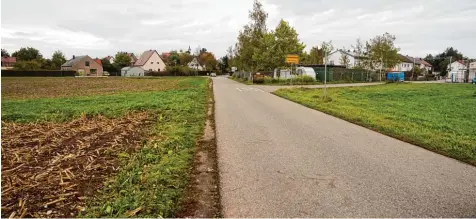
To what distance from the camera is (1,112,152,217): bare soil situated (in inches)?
154

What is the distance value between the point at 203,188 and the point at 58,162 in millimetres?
2626

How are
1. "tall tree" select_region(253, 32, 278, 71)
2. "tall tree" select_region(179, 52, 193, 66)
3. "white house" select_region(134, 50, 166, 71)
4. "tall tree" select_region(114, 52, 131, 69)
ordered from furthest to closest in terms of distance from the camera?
"tall tree" select_region(179, 52, 193, 66) → "tall tree" select_region(114, 52, 131, 69) → "white house" select_region(134, 50, 166, 71) → "tall tree" select_region(253, 32, 278, 71)

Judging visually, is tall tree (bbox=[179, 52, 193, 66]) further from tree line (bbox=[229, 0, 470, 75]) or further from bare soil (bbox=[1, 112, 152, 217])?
bare soil (bbox=[1, 112, 152, 217])

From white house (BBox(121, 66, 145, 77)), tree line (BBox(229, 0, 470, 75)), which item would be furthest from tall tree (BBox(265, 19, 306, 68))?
white house (BBox(121, 66, 145, 77))

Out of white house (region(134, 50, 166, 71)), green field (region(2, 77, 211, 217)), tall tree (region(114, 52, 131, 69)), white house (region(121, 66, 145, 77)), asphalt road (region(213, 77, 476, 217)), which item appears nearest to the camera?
green field (region(2, 77, 211, 217))

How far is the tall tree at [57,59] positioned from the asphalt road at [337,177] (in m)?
102

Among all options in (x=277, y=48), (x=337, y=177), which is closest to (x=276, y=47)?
(x=277, y=48)

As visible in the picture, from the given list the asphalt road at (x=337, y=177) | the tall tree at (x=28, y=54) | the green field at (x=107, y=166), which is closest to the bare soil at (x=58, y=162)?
the green field at (x=107, y=166)

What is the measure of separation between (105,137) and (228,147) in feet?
9.41

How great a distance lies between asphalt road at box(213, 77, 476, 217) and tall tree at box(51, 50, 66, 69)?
102 meters

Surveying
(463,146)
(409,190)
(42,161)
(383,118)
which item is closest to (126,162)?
(42,161)

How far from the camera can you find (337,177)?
517 centimetres

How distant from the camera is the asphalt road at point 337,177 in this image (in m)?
4.00

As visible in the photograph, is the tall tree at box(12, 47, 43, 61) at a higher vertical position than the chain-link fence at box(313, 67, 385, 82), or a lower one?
higher
